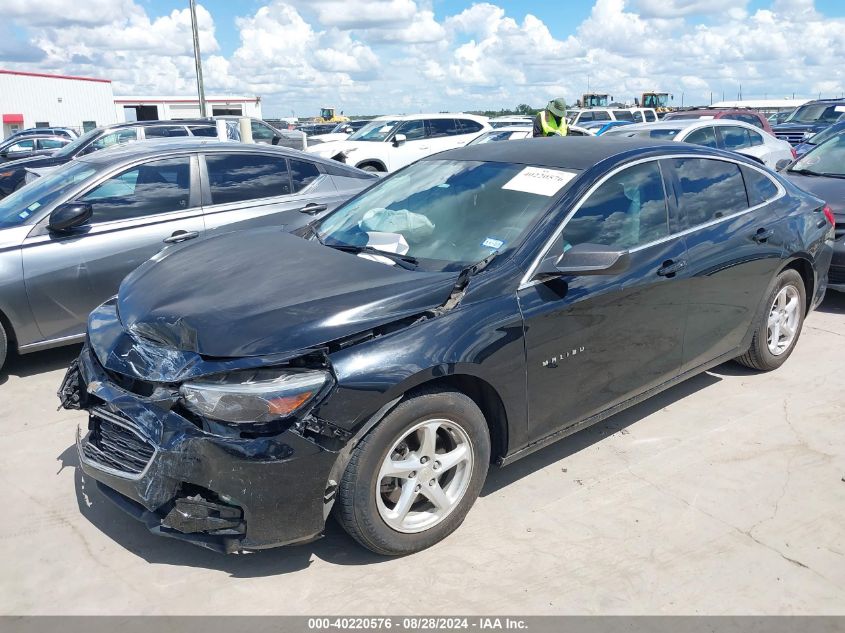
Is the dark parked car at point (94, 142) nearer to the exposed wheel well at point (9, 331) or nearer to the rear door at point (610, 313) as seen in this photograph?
the exposed wheel well at point (9, 331)

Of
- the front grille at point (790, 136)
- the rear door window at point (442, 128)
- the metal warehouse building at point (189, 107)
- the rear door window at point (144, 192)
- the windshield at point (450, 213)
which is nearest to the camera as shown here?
the windshield at point (450, 213)

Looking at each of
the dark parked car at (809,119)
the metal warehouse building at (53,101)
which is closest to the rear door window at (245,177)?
the dark parked car at (809,119)

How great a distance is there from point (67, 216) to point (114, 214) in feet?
Result: 1.40

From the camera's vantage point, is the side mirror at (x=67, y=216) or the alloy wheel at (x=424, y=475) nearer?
the alloy wheel at (x=424, y=475)

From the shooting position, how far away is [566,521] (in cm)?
345

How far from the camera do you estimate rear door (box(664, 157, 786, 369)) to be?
13.7 feet

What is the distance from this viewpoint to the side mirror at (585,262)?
3303 millimetres

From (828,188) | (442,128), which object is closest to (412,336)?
(828,188)

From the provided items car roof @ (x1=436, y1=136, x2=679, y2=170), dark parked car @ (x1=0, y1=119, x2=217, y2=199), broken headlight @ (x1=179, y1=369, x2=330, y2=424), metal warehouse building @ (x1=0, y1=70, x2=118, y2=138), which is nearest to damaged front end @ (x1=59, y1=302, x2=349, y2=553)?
broken headlight @ (x1=179, y1=369, x2=330, y2=424)

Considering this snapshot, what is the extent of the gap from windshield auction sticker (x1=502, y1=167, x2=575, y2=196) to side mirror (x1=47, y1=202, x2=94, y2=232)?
3.22 metres

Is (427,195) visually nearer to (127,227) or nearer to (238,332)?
(238,332)

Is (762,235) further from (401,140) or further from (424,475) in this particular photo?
(401,140)

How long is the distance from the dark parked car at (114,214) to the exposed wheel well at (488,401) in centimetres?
185

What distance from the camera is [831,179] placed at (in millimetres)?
7289
